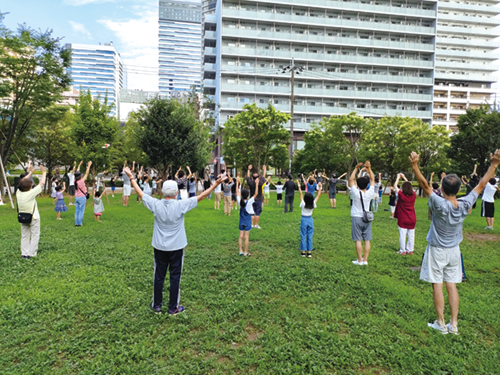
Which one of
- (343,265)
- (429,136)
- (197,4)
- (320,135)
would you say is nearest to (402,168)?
(429,136)

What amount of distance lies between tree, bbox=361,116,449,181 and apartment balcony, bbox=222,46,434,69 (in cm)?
2364

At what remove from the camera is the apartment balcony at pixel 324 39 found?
4534 cm

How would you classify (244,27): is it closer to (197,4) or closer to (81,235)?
(81,235)

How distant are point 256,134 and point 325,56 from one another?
28.3 metres

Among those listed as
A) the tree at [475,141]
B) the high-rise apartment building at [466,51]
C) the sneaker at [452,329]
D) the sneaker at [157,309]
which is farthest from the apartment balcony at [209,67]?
the sneaker at [452,329]

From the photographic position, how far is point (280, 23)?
46906 millimetres

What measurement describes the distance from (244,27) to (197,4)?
151 m

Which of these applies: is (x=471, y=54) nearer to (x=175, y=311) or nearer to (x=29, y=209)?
(x=175, y=311)

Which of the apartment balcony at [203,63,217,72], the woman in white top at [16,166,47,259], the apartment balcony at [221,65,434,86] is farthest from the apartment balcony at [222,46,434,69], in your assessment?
the woman in white top at [16,166,47,259]

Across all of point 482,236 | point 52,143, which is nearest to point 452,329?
point 482,236

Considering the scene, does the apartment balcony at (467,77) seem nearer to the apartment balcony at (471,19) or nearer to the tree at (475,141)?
the apartment balcony at (471,19)

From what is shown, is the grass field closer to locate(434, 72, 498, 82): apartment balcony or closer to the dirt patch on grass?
the dirt patch on grass

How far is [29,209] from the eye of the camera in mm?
6625

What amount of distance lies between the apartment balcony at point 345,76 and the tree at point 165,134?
1104 inches
